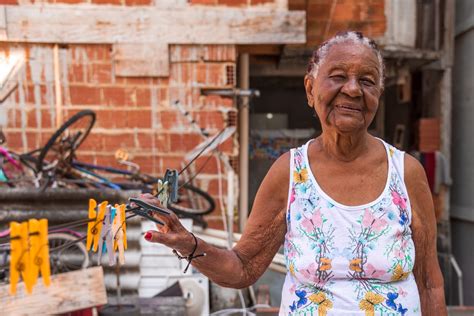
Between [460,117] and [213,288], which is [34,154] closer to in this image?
[213,288]

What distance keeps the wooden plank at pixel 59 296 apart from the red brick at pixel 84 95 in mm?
2007

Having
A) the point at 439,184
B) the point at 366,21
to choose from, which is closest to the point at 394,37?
the point at 366,21

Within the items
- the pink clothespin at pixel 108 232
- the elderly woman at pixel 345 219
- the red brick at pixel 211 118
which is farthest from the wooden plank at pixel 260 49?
the pink clothespin at pixel 108 232

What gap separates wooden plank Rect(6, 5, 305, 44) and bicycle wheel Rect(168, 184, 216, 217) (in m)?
1.51

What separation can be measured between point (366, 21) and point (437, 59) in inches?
45.4

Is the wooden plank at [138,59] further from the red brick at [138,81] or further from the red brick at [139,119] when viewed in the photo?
the red brick at [139,119]

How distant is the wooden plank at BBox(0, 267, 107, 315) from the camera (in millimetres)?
2748

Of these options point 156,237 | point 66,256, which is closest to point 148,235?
point 156,237

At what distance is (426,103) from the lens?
654 cm

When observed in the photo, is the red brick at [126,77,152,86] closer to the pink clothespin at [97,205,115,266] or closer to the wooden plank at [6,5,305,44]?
the wooden plank at [6,5,305,44]

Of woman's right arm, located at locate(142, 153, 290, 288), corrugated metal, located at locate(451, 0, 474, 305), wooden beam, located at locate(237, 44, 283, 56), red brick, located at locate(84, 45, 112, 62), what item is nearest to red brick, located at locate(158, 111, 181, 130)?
red brick, located at locate(84, 45, 112, 62)

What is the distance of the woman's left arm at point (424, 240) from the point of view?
5.44 feet

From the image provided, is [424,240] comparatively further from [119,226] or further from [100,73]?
[100,73]

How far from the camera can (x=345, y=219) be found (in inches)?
62.5
